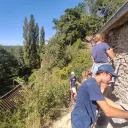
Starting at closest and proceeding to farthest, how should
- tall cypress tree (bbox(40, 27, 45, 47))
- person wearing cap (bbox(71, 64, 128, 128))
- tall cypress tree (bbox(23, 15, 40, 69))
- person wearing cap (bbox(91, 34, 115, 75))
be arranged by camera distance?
person wearing cap (bbox(71, 64, 128, 128)) → person wearing cap (bbox(91, 34, 115, 75)) → tall cypress tree (bbox(23, 15, 40, 69)) → tall cypress tree (bbox(40, 27, 45, 47))

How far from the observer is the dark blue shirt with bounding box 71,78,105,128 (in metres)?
2.04

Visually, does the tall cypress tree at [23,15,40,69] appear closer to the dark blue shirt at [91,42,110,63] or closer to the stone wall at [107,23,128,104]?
the stone wall at [107,23,128,104]

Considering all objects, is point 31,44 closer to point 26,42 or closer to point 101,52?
point 26,42

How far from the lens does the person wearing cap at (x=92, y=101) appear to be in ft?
6.47

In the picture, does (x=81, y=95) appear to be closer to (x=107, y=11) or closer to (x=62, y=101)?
(x=62, y=101)

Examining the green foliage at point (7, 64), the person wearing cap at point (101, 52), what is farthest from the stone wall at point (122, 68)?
the green foliage at point (7, 64)

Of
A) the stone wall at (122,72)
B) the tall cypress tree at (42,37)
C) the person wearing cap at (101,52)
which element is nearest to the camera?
the person wearing cap at (101,52)

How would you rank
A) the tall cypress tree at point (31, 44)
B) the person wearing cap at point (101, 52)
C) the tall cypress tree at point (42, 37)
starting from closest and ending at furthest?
the person wearing cap at point (101, 52) < the tall cypress tree at point (31, 44) < the tall cypress tree at point (42, 37)

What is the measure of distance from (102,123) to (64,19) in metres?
21.9

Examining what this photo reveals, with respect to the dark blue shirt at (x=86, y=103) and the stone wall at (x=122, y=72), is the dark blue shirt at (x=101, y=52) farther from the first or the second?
the dark blue shirt at (x=86, y=103)

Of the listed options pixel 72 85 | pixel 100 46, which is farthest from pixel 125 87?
pixel 72 85

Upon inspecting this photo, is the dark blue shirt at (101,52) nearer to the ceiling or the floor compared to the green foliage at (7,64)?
A: nearer to the ceiling

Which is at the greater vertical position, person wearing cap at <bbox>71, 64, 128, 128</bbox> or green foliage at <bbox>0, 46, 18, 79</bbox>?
person wearing cap at <bbox>71, 64, 128, 128</bbox>

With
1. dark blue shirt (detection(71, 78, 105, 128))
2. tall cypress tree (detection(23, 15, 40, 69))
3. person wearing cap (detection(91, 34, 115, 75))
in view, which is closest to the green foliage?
tall cypress tree (detection(23, 15, 40, 69))
